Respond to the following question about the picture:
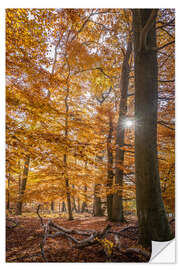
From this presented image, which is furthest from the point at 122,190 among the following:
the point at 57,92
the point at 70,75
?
the point at 70,75

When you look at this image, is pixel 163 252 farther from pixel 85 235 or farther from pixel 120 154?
pixel 120 154

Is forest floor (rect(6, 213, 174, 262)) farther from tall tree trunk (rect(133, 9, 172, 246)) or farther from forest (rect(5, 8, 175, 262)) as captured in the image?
tall tree trunk (rect(133, 9, 172, 246))

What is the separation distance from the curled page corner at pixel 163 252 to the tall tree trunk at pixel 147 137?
2.9 inches

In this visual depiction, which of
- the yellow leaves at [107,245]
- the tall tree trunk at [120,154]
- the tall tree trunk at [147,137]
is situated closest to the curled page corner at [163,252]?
the tall tree trunk at [147,137]

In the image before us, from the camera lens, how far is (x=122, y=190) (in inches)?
114

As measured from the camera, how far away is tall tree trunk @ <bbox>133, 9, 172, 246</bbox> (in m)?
1.59

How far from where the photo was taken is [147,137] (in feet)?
5.77

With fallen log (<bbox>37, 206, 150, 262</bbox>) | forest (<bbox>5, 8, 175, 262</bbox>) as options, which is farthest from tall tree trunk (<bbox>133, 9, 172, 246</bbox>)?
fallen log (<bbox>37, 206, 150, 262</bbox>)

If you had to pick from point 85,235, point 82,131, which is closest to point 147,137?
point 82,131

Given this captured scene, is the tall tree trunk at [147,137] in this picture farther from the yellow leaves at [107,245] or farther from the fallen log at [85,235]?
the yellow leaves at [107,245]

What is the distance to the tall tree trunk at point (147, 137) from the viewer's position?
1595 mm

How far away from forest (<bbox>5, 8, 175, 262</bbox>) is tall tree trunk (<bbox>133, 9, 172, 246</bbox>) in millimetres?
11
